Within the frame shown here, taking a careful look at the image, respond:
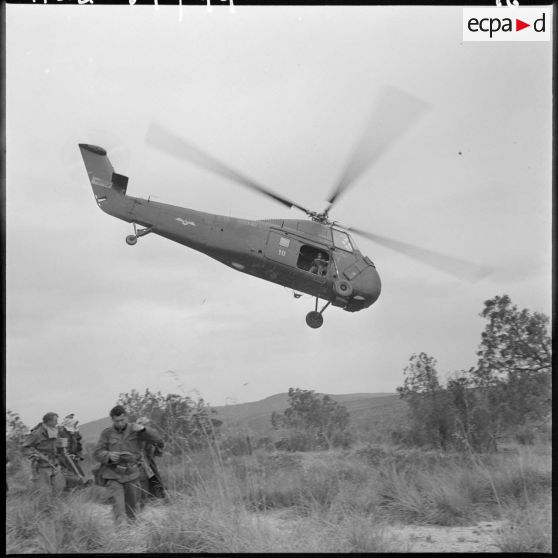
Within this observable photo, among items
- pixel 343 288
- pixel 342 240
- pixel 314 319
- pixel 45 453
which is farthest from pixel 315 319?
pixel 45 453

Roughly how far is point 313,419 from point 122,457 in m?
6.28

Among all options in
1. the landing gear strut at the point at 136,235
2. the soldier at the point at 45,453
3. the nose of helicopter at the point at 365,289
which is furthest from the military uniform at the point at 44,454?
the nose of helicopter at the point at 365,289

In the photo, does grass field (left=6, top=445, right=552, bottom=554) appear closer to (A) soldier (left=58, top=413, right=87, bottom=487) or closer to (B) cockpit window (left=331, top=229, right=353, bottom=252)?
(A) soldier (left=58, top=413, right=87, bottom=487)

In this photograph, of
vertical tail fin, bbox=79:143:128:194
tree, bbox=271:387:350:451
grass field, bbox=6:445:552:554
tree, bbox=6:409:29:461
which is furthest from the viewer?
vertical tail fin, bbox=79:143:128:194

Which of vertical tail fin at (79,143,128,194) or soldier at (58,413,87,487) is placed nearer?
soldier at (58,413,87,487)

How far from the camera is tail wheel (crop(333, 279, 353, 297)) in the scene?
39.6ft

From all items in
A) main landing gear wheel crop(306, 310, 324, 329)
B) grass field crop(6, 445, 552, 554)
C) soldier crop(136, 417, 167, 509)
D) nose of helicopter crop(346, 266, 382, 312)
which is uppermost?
nose of helicopter crop(346, 266, 382, 312)

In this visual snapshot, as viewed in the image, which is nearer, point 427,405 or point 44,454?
point 44,454

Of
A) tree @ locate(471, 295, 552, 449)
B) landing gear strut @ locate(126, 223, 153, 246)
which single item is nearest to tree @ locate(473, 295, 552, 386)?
tree @ locate(471, 295, 552, 449)

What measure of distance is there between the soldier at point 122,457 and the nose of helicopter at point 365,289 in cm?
600

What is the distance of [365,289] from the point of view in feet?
40.2

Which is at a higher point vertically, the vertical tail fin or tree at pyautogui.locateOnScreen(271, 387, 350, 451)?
the vertical tail fin

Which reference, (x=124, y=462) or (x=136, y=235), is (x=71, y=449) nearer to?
(x=124, y=462)

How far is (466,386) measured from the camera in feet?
38.9
